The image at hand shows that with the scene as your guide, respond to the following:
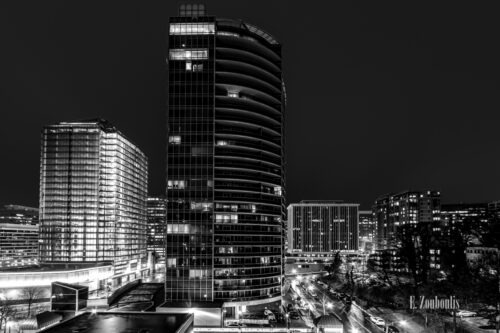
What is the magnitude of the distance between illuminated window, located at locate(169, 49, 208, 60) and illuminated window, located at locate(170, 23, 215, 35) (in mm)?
3568

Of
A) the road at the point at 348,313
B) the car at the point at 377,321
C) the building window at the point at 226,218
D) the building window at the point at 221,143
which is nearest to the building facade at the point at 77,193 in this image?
the road at the point at 348,313

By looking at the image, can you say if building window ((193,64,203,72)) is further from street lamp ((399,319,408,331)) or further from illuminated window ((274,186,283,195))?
street lamp ((399,319,408,331))

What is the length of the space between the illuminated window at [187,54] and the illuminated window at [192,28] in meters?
3.57

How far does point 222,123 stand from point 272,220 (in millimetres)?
24792

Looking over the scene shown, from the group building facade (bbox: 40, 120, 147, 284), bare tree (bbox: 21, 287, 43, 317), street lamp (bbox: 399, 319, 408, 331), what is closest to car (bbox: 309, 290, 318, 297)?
street lamp (bbox: 399, 319, 408, 331)

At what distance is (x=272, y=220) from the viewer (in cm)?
9906

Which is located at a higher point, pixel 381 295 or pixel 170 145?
pixel 170 145

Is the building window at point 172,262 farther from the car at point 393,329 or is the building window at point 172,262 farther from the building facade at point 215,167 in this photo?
the car at point 393,329

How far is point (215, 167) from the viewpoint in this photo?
285 ft

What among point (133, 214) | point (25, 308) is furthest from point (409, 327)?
point (133, 214)

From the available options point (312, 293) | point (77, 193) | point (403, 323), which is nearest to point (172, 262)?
point (403, 323)

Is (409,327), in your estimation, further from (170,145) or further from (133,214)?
(133,214)

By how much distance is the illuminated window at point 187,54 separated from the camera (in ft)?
284

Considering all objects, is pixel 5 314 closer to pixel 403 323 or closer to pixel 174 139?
pixel 174 139
